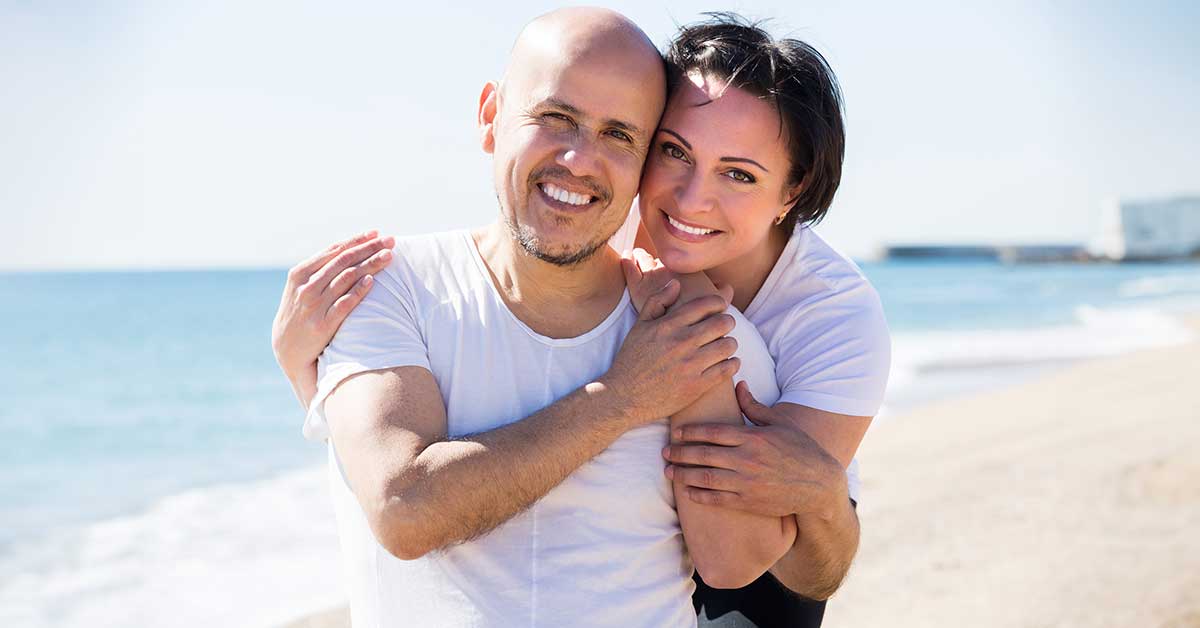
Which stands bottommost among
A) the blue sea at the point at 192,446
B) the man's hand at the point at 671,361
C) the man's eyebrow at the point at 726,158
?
the blue sea at the point at 192,446

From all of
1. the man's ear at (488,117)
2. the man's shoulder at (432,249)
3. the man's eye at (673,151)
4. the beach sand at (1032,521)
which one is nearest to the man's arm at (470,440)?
the man's shoulder at (432,249)

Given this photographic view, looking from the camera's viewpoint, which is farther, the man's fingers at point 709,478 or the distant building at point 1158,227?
the distant building at point 1158,227

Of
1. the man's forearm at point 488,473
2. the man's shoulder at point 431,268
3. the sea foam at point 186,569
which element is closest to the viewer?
the man's forearm at point 488,473

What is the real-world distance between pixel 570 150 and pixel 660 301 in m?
0.46

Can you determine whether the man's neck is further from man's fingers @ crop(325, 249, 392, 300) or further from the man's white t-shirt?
man's fingers @ crop(325, 249, 392, 300)

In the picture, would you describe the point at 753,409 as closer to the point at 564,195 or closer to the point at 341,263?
the point at 564,195

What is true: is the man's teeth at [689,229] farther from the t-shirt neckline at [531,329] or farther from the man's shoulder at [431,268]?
the man's shoulder at [431,268]

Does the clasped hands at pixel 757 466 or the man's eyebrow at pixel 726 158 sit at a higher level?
the man's eyebrow at pixel 726 158

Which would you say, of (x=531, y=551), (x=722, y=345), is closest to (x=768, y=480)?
(x=722, y=345)

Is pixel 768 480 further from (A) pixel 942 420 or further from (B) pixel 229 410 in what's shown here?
(B) pixel 229 410

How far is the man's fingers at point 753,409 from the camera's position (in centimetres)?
258

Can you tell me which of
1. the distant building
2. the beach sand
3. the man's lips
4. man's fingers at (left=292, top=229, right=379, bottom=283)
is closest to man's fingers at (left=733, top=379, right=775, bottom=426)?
the man's lips

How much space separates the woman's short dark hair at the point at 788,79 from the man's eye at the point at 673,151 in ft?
0.54

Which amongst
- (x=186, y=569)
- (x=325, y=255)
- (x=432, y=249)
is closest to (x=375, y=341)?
(x=432, y=249)
